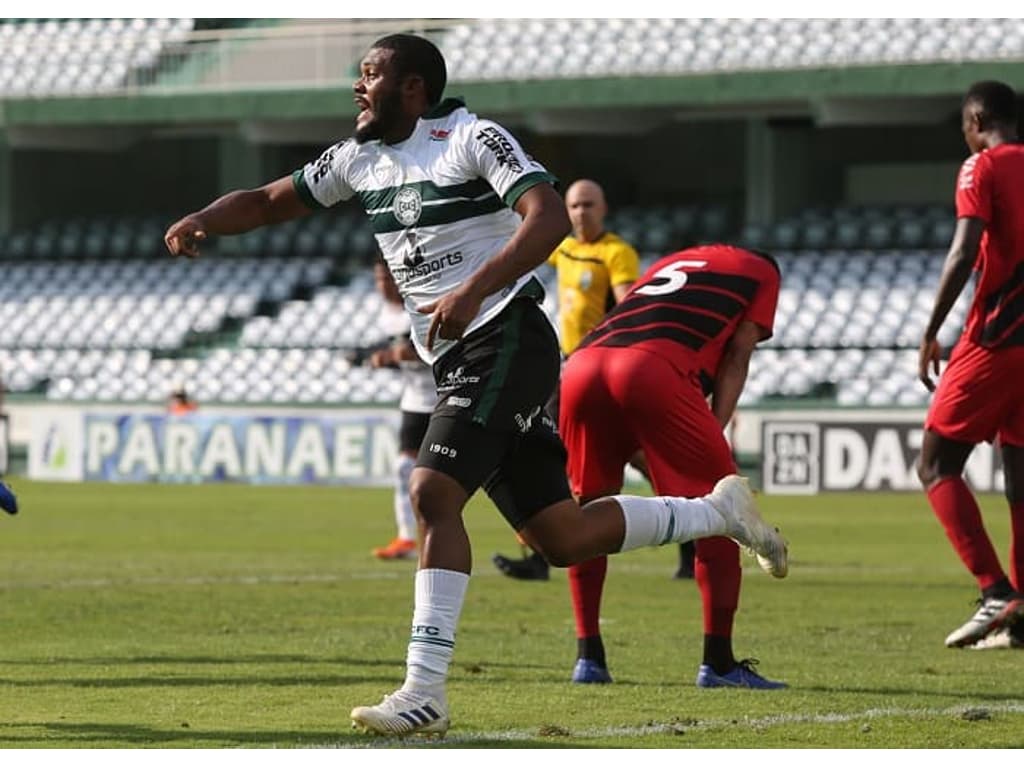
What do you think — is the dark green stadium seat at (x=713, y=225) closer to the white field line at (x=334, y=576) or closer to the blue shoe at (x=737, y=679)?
the white field line at (x=334, y=576)

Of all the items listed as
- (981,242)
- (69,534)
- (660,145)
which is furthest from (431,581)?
(660,145)

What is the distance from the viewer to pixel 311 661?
948cm

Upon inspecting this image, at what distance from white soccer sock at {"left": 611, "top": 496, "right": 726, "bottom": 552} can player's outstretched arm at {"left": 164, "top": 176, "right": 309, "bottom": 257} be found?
56.3 inches

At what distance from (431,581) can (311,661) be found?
2.63m

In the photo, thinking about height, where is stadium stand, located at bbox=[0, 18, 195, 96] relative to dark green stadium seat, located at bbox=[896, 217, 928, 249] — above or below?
above

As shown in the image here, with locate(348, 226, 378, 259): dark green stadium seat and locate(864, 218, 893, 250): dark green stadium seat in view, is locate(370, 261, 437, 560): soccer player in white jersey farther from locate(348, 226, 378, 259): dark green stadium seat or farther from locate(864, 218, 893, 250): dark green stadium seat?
locate(348, 226, 378, 259): dark green stadium seat

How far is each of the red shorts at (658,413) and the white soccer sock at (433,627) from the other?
1.69 meters

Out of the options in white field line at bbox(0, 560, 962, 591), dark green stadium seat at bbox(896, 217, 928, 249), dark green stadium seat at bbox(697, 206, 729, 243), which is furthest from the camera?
dark green stadium seat at bbox(697, 206, 729, 243)

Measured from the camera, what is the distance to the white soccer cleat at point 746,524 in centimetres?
794

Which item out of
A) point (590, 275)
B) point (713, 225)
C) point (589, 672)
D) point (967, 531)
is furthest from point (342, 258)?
point (589, 672)

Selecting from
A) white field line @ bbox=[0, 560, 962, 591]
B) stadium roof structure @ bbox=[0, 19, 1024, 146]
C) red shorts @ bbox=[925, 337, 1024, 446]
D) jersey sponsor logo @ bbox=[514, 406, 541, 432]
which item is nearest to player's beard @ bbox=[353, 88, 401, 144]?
jersey sponsor logo @ bbox=[514, 406, 541, 432]

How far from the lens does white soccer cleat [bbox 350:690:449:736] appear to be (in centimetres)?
670

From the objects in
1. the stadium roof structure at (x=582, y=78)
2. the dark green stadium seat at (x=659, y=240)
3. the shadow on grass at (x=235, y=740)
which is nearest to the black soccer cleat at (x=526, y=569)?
the shadow on grass at (x=235, y=740)
